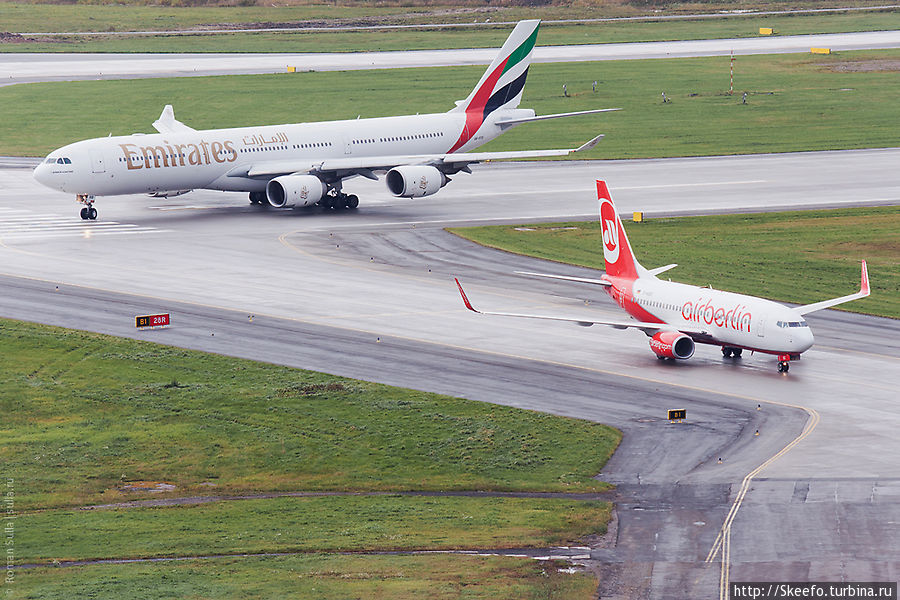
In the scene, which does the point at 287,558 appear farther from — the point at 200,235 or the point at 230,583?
the point at 200,235

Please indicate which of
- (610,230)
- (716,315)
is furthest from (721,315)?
(610,230)

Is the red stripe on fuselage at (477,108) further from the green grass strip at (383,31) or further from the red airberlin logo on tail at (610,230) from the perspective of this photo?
the green grass strip at (383,31)

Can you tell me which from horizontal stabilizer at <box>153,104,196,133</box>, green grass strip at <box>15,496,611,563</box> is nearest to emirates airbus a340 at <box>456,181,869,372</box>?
green grass strip at <box>15,496,611,563</box>

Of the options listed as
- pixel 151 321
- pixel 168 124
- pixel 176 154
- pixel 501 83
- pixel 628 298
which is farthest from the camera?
pixel 501 83

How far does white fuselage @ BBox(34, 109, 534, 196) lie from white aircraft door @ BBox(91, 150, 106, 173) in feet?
0.18

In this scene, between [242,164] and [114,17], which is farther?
[114,17]

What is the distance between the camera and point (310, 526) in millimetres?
36406

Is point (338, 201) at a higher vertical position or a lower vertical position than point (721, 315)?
higher

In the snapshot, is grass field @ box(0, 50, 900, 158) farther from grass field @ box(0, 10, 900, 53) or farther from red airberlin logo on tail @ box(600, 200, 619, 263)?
red airberlin logo on tail @ box(600, 200, 619, 263)

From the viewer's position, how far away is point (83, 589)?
3158cm

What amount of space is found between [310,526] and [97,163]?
4591 centimetres

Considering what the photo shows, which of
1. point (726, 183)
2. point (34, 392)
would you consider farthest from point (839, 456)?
point (726, 183)

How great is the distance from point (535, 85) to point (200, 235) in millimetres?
69621

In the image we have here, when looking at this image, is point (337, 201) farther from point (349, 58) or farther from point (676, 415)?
point (349, 58)
